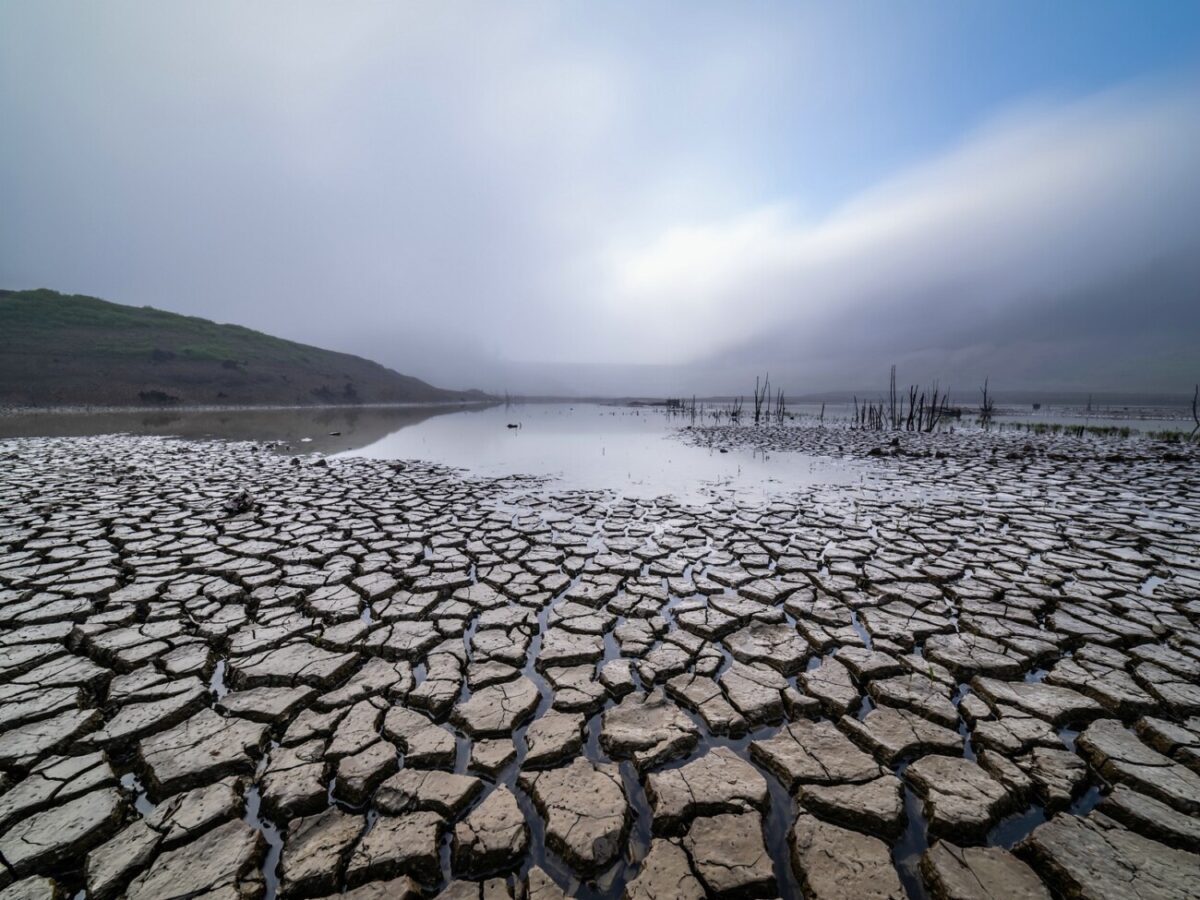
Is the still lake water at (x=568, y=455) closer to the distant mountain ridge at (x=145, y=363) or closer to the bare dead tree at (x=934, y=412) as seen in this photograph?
the distant mountain ridge at (x=145, y=363)

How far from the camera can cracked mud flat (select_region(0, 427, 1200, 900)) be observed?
5.37 feet

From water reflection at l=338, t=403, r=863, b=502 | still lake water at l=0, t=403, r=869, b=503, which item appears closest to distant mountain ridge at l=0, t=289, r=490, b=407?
still lake water at l=0, t=403, r=869, b=503

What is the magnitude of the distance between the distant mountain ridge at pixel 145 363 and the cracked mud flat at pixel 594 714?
35794mm

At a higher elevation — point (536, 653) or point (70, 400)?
point (70, 400)

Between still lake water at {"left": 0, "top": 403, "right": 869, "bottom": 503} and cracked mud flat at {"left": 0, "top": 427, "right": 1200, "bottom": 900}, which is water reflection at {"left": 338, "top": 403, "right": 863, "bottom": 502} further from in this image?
cracked mud flat at {"left": 0, "top": 427, "right": 1200, "bottom": 900}

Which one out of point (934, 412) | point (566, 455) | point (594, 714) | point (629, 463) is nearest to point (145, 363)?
point (566, 455)

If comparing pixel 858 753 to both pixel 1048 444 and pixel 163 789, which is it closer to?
pixel 163 789

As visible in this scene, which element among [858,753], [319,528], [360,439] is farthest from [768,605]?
[360,439]

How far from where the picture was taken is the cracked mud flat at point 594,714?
5.37 ft

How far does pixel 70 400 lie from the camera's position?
2717 centimetres

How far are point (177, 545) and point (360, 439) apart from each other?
12108mm

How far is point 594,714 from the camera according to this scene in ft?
8.02

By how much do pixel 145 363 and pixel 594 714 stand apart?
156 feet

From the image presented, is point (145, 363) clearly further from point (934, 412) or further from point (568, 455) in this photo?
point (934, 412)
